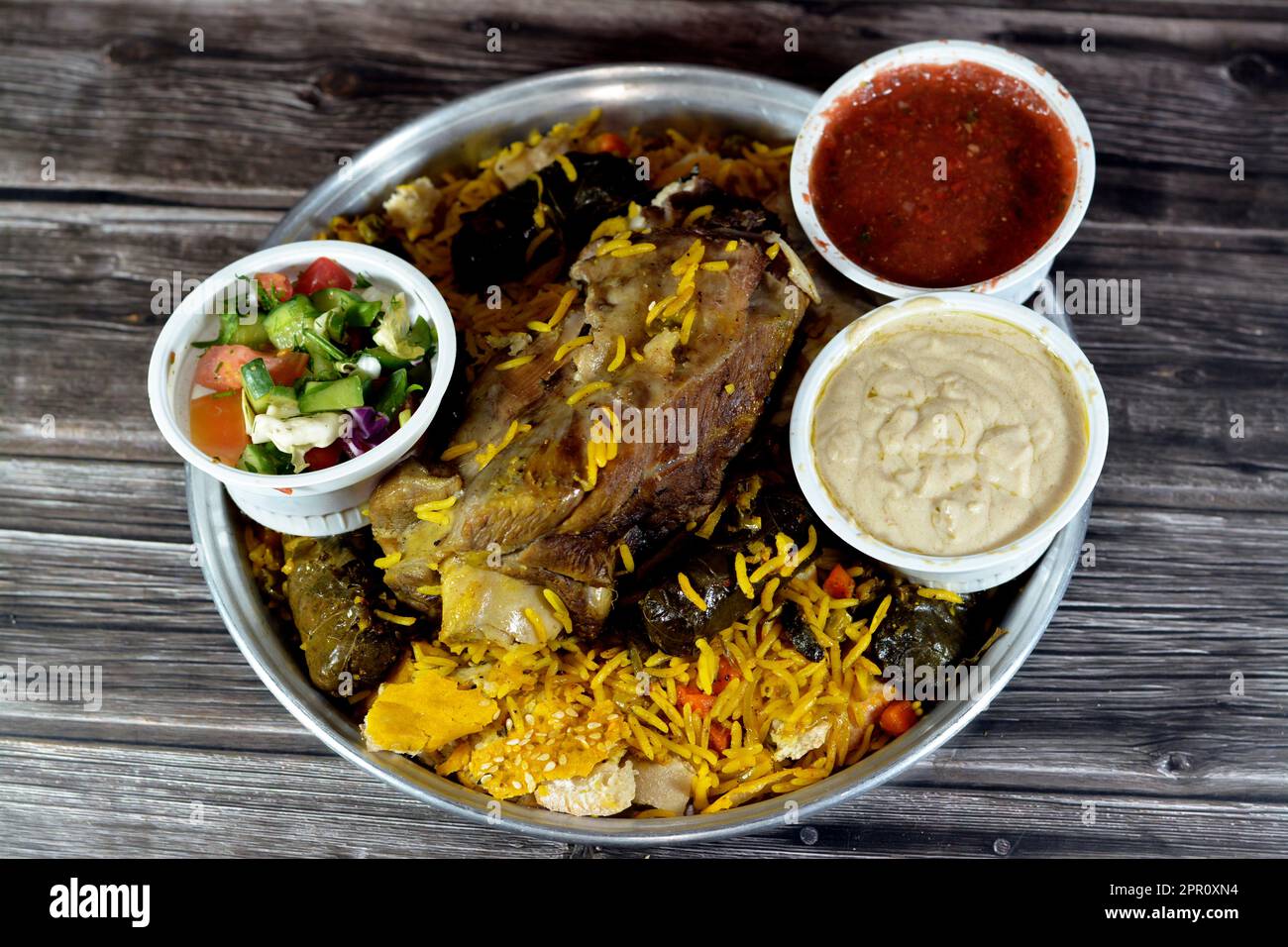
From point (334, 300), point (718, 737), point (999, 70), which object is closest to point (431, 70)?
point (334, 300)

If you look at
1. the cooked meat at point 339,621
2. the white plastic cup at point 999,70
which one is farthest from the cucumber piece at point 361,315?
the white plastic cup at point 999,70

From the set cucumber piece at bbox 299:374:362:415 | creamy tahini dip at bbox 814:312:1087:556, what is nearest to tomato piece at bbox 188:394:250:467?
cucumber piece at bbox 299:374:362:415

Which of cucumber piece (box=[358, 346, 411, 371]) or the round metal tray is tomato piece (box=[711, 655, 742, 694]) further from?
cucumber piece (box=[358, 346, 411, 371])

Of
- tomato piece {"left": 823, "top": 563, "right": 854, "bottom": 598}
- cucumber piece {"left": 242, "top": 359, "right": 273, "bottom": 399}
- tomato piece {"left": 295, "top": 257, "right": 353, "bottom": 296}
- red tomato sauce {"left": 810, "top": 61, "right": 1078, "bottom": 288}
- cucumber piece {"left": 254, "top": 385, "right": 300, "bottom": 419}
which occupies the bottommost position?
tomato piece {"left": 823, "top": 563, "right": 854, "bottom": 598}

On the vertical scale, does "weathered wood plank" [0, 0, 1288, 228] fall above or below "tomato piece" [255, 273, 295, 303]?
above

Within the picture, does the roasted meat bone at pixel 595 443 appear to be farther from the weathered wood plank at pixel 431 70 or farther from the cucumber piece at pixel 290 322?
the weathered wood plank at pixel 431 70

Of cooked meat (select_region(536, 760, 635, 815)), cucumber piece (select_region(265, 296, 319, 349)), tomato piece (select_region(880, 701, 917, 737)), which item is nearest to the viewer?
cucumber piece (select_region(265, 296, 319, 349))

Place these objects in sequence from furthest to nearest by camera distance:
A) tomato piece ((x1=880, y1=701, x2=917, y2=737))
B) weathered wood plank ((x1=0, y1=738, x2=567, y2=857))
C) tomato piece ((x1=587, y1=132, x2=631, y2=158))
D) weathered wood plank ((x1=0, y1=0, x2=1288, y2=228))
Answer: weathered wood plank ((x1=0, y1=0, x2=1288, y2=228)) → tomato piece ((x1=587, y1=132, x2=631, y2=158)) → weathered wood plank ((x1=0, y1=738, x2=567, y2=857)) → tomato piece ((x1=880, y1=701, x2=917, y2=737))
